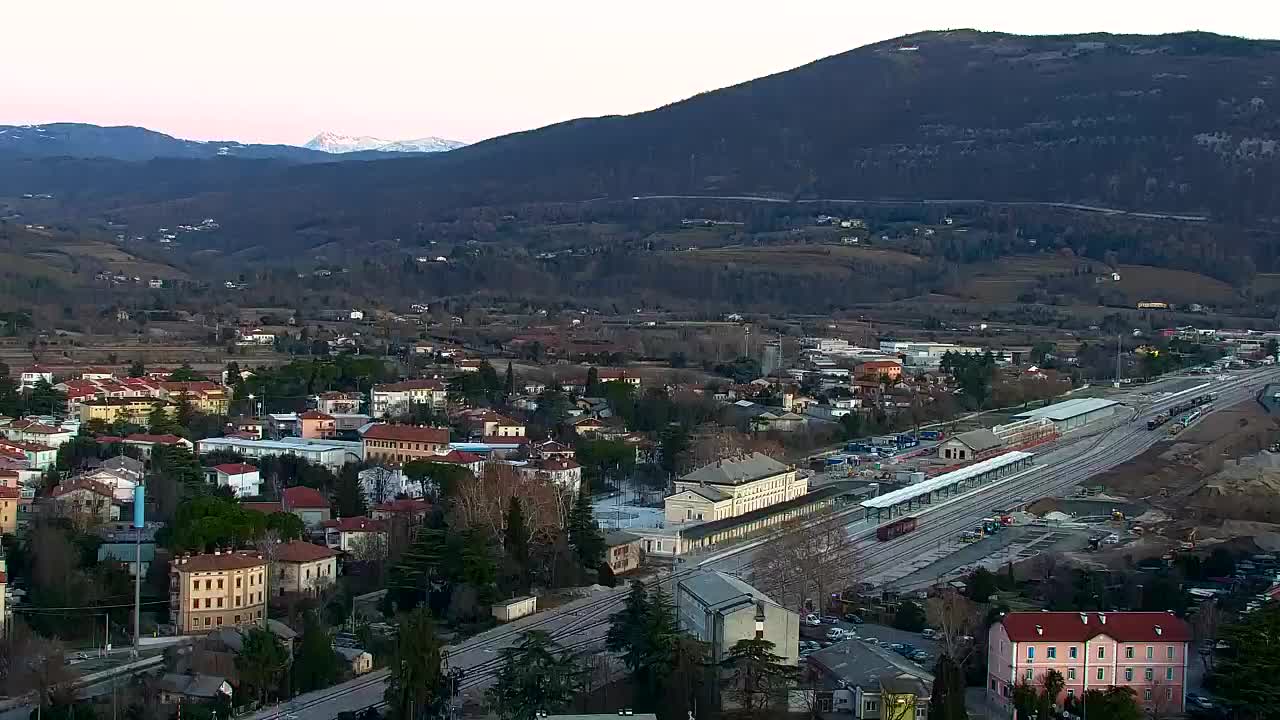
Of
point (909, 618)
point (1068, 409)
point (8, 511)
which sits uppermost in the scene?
point (8, 511)

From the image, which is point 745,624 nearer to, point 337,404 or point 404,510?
point 404,510

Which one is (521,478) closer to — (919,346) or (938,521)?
(938,521)

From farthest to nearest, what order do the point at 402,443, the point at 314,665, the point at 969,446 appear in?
1. the point at 969,446
2. the point at 402,443
3. the point at 314,665

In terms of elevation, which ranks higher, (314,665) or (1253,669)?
(1253,669)

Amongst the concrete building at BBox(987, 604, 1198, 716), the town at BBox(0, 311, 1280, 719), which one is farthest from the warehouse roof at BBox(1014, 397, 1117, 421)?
the concrete building at BBox(987, 604, 1198, 716)

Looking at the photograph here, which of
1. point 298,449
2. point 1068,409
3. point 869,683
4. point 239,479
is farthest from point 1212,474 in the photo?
point 869,683

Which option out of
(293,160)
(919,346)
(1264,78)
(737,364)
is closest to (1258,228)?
(1264,78)

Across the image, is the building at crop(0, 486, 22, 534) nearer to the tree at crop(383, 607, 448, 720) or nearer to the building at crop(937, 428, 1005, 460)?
the tree at crop(383, 607, 448, 720)
